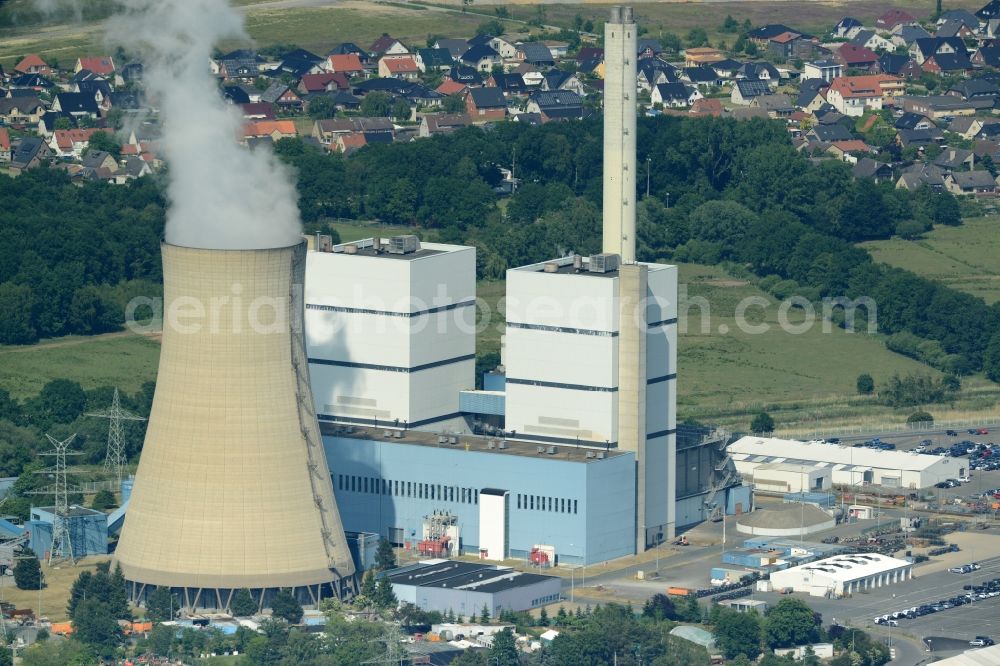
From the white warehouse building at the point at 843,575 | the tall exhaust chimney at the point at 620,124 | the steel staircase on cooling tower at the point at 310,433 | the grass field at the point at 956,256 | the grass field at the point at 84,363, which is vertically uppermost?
the tall exhaust chimney at the point at 620,124

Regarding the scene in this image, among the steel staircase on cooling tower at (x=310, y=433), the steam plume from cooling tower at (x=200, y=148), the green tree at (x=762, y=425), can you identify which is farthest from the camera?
the green tree at (x=762, y=425)

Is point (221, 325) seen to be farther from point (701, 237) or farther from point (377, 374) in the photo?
point (701, 237)

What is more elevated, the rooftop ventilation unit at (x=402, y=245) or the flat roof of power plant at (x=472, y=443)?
the rooftop ventilation unit at (x=402, y=245)

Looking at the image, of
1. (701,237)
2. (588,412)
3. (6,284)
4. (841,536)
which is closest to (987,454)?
(841,536)

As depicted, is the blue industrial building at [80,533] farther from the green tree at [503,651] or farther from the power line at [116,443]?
the green tree at [503,651]

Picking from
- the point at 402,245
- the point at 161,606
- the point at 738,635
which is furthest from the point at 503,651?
the point at 402,245

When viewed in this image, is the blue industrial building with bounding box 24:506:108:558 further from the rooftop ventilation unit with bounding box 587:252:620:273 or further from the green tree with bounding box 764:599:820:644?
the green tree with bounding box 764:599:820:644

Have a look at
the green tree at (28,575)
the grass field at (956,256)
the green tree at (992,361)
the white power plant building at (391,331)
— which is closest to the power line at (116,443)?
the white power plant building at (391,331)

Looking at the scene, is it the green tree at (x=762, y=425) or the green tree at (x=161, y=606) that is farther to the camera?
the green tree at (x=762, y=425)
